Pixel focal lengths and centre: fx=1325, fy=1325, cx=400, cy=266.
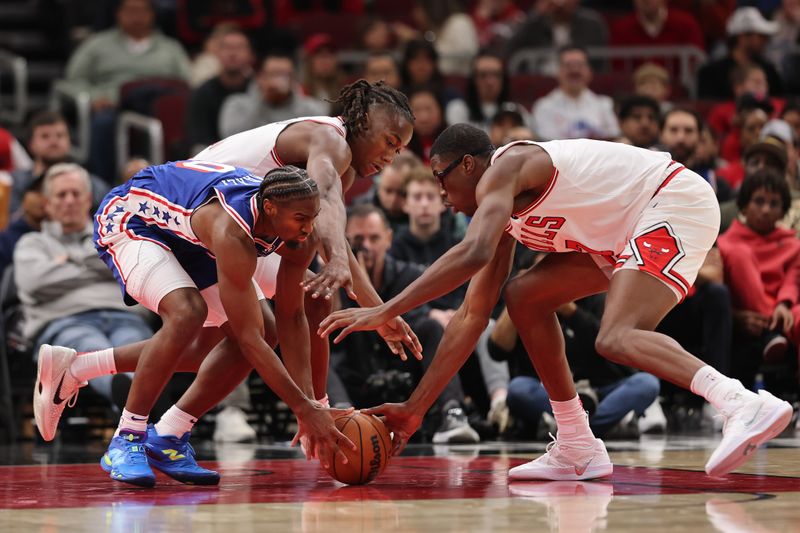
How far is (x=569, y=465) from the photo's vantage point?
16.4 ft

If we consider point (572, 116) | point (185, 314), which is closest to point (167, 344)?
point (185, 314)

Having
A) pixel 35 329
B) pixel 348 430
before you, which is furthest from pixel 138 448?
pixel 35 329

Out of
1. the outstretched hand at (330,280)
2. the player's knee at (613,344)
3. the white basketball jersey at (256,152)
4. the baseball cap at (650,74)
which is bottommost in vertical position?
the player's knee at (613,344)

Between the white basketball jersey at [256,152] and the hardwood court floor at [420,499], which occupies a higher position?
the white basketball jersey at [256,152]

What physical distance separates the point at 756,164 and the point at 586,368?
210cm

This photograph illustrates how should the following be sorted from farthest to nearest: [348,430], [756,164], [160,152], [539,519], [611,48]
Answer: [611,48] < [160,152] < [756,164] < [348,430] < [539,519]

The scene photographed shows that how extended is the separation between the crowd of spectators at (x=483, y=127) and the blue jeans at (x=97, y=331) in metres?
0.02

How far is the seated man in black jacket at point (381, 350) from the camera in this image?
7.25 metres

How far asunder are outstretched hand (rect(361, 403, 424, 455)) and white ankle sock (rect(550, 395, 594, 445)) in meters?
0.60

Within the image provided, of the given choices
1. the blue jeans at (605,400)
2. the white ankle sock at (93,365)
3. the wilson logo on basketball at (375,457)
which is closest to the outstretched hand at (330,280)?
the wilson logo on basketball at (375,457)

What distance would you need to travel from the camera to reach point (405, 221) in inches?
337

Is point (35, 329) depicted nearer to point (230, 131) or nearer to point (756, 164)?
point (230, 131)

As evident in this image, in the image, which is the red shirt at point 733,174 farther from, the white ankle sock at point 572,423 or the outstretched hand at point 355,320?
the outstretched hand at point 355,320

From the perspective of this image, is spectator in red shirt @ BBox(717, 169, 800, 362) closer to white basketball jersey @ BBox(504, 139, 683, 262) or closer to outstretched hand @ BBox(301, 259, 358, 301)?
white basketball jersey @ BBox(504, 139, 683, 262)
